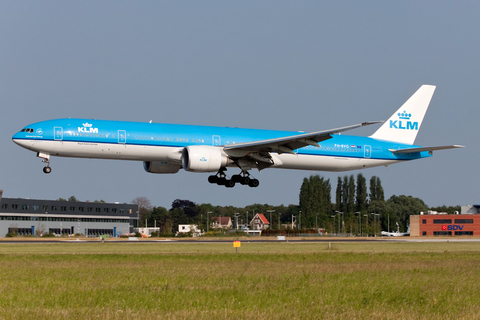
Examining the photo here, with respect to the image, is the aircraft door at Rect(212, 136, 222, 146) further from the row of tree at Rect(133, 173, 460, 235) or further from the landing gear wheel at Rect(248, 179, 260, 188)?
the row of tree at Rect(133, 173, 460, 235)

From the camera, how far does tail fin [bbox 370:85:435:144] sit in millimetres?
52500

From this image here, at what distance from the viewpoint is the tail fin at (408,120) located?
52.5m

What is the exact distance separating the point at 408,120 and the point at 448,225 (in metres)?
87.3

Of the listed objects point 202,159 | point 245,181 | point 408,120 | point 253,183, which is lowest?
point 253,183

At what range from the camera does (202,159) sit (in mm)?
40781

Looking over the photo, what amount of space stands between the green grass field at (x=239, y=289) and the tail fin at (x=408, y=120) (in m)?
22.9

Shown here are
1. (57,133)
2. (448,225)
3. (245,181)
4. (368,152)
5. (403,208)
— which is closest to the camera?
(57,133)

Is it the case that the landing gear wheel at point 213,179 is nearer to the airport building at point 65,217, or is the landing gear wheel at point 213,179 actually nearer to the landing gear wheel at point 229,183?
the landing gear wheel at point 229,183

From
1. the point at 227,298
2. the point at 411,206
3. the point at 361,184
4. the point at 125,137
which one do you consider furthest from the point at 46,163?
the point at 411,206

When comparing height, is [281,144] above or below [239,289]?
above

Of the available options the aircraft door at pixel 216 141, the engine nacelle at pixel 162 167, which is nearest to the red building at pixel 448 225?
the engine nacelle at pixel 162 167

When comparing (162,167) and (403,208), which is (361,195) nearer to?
(403,208)

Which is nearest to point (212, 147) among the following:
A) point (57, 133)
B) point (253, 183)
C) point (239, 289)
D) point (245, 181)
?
point (245, 181)

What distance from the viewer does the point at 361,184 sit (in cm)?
14662
